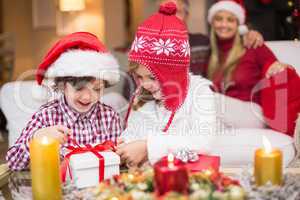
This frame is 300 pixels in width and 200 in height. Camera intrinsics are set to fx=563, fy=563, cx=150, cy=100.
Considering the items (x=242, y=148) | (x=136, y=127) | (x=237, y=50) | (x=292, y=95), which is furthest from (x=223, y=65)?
(x=136, y=127)

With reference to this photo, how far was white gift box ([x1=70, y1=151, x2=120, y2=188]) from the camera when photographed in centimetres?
135

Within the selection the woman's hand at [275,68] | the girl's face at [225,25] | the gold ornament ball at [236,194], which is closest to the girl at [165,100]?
the gold ornament ball at [236,194]

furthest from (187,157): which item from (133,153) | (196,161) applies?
(133,153)

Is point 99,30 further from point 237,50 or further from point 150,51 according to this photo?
point 150,51

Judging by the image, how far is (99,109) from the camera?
1771mm

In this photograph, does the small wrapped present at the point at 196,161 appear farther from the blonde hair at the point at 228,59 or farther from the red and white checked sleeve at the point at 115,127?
the blonde hair at the point at 228,59

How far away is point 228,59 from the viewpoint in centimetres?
273

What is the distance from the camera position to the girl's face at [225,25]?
9.12ft

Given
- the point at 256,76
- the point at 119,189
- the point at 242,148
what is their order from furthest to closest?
the point at 256,76 < the point at 242,148 < the point at 119,189

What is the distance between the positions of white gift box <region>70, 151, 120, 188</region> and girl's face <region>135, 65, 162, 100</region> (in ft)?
1.31

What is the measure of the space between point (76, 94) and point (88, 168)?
0.33 m

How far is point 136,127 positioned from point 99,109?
148mm

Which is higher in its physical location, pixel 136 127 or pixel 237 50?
pixel 237 50

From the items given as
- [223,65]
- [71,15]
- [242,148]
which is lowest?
[242,148]
